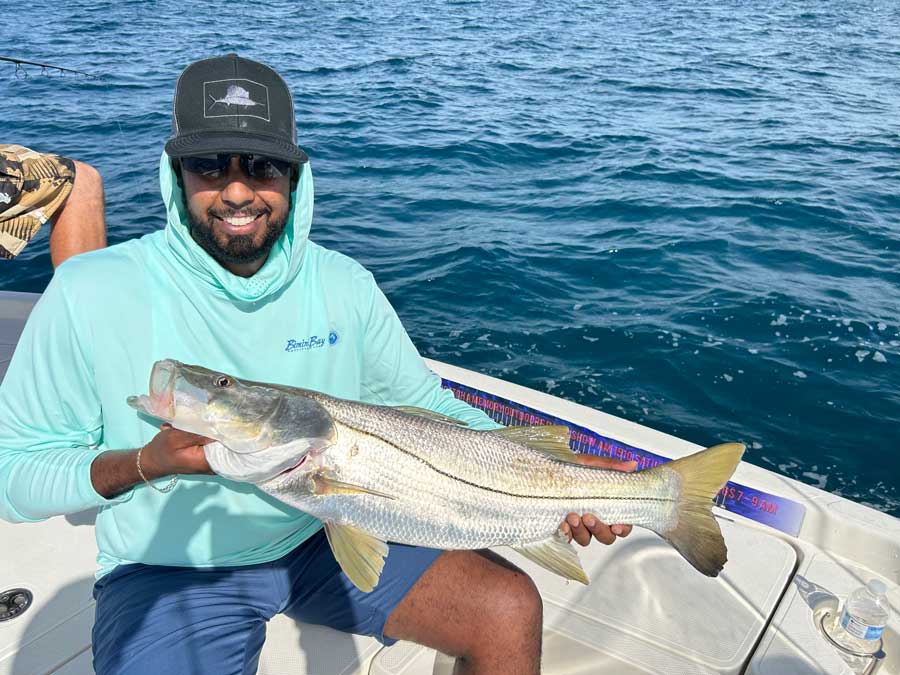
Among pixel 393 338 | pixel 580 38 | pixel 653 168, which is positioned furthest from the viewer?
pixel 580 38

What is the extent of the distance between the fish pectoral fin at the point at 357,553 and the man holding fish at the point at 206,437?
18 cm

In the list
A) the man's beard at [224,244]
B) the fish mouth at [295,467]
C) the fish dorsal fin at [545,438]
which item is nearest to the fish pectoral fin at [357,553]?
the fish mouth at [295,467]

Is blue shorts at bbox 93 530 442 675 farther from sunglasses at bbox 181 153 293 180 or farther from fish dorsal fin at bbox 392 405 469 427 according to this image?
sunglasses at bbox 181 153 293 180

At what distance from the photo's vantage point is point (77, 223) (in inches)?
181

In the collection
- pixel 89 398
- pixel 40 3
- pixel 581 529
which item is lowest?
pixel 40 3

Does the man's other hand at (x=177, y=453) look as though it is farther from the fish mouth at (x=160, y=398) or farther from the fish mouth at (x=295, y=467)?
the fish mouth at (x=295, y=467)

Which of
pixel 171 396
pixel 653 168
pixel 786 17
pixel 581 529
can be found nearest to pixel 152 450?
pixel 171 396

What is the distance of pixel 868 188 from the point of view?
10.7 meters

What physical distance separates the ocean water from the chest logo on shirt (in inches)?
145

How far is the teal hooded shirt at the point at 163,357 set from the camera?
2.38 metres

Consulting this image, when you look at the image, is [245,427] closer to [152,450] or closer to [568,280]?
[152,450]

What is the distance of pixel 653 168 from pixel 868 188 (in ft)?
10.1

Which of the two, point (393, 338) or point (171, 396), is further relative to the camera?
point (393, 338)

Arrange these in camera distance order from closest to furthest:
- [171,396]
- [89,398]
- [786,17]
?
[171,396] < [89,398] < [786,17]
